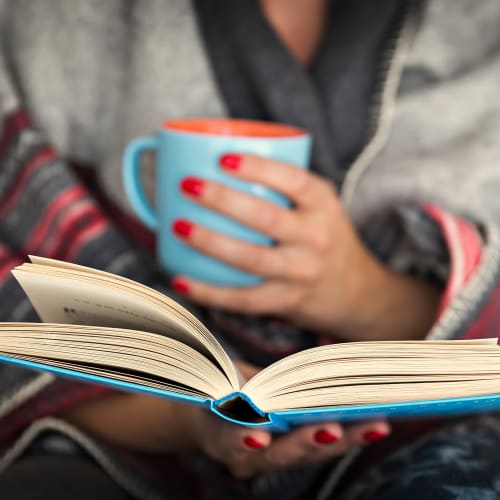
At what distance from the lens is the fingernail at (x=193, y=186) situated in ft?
2.02

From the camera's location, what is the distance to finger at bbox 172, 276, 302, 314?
2.19 ft

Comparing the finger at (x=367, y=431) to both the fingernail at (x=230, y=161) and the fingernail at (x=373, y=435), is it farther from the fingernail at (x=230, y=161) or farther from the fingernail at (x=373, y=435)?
the fingernail at (x=230, y=161)

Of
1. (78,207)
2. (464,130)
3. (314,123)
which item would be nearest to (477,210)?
(464,130)

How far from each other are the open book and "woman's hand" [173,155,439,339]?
25 cm

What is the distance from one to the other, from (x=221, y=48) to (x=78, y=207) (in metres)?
0.27

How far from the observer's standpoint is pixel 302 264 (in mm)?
665

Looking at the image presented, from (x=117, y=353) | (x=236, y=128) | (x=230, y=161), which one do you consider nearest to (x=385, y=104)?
(x=236, y=128)

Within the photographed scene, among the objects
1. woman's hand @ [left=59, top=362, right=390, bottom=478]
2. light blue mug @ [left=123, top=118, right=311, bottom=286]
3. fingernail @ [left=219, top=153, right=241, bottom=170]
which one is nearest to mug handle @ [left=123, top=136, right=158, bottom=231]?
light blue mug @ [left=123, top=118, right=311, bottom=286]

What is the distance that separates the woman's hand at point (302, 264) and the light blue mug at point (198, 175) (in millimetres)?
10

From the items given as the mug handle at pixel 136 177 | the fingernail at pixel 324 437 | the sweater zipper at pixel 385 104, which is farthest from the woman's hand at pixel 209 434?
the sweater zipper at pixel 385 104

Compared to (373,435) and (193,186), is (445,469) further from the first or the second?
(193,186)

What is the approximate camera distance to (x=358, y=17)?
84cm

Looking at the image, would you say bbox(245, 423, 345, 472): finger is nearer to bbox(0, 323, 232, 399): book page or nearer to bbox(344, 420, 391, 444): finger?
bbox(344, 420, 391, 444): finger

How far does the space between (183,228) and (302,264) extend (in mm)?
131
